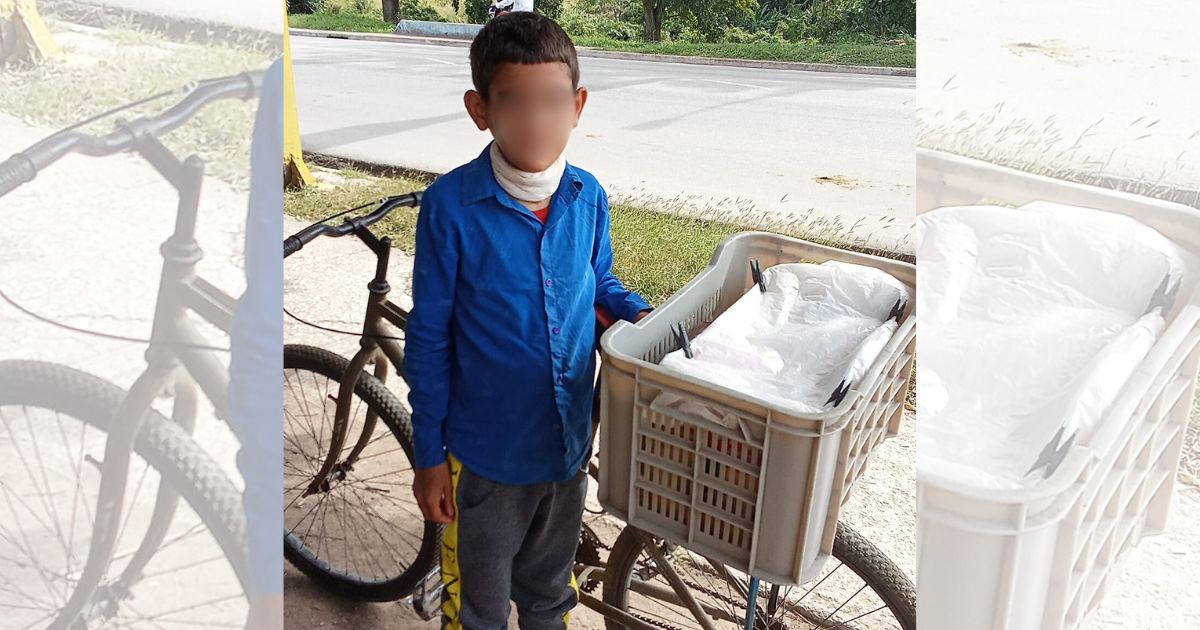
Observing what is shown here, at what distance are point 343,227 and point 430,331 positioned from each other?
1.49 feet

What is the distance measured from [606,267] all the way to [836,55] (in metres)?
4.67

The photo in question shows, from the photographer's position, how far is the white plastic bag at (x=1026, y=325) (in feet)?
4.23

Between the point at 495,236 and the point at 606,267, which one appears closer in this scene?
the point at 495,236

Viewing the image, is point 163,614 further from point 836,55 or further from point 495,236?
point 836,55

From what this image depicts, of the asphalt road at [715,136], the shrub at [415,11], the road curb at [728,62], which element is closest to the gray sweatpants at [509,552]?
the asphalt road at [715,136]

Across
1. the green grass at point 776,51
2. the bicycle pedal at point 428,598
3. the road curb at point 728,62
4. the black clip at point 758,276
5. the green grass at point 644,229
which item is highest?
the green grass at point 776,51

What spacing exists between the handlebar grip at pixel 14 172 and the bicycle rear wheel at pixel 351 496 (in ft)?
4.31

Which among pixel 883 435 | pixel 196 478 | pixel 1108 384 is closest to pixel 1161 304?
pixel 1108 384

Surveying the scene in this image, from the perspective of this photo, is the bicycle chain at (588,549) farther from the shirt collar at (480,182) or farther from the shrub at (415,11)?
the shrub at (415,11)

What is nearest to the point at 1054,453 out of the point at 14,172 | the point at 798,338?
the point at 798,338

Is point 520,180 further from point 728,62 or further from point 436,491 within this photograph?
point 728,62

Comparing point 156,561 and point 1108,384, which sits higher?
point 1108,384

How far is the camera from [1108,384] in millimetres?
1298

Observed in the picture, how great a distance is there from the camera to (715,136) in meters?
6.00
